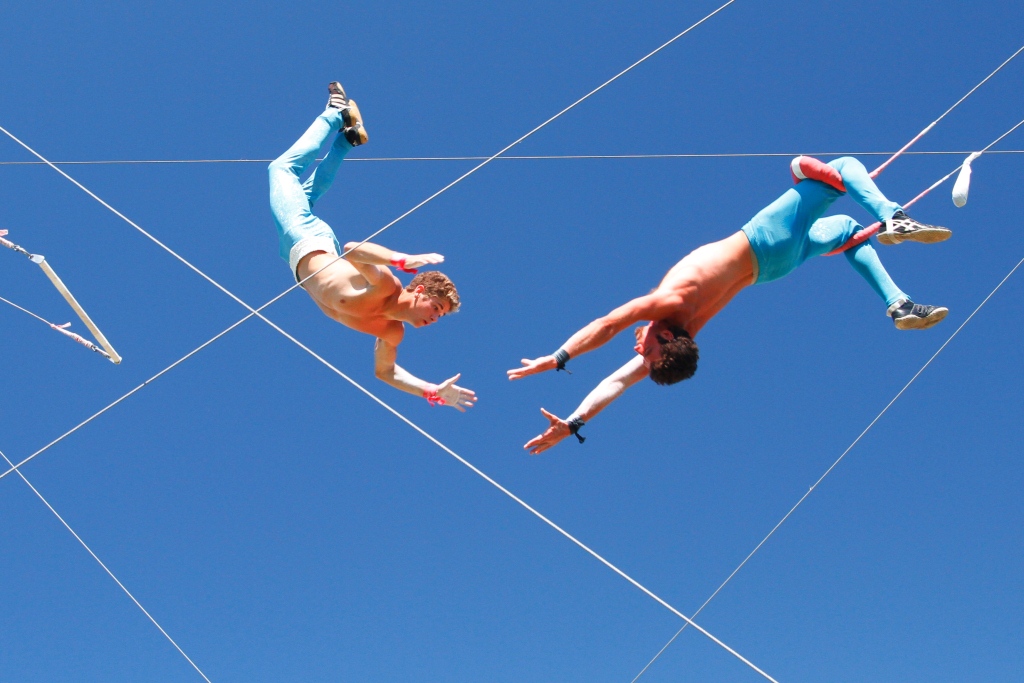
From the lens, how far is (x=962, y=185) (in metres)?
6.71

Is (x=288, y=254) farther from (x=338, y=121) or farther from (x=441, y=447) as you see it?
(x=441, y=447)

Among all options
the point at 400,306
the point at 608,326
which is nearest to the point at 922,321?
the point at 608,326

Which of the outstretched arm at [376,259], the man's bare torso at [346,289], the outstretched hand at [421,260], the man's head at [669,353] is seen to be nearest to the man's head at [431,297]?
the man's bare torso at [346,289]

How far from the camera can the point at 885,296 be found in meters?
6.86

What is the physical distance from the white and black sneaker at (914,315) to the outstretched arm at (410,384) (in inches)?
112

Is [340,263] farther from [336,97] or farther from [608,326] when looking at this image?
[608,326]

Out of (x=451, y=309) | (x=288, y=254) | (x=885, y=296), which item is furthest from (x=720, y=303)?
(x=288, y=254)

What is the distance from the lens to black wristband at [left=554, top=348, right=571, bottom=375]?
20.4 ft

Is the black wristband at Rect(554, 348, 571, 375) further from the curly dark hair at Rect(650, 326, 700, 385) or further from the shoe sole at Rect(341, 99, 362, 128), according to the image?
the shoe sole at Rect(341, 99, 362, 128)

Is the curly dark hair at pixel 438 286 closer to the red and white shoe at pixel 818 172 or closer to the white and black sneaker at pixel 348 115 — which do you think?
the white and black sneaker at pixel 348 115

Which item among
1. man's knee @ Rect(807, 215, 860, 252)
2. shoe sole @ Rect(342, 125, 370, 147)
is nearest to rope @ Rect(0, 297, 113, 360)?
shoe sole @ Rect(342, 125, 370, 147)

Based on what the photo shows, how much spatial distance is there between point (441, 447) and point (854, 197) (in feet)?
9.51

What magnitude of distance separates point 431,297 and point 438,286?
0.08 m

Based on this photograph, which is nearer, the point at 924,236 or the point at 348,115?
the point at 924,236
